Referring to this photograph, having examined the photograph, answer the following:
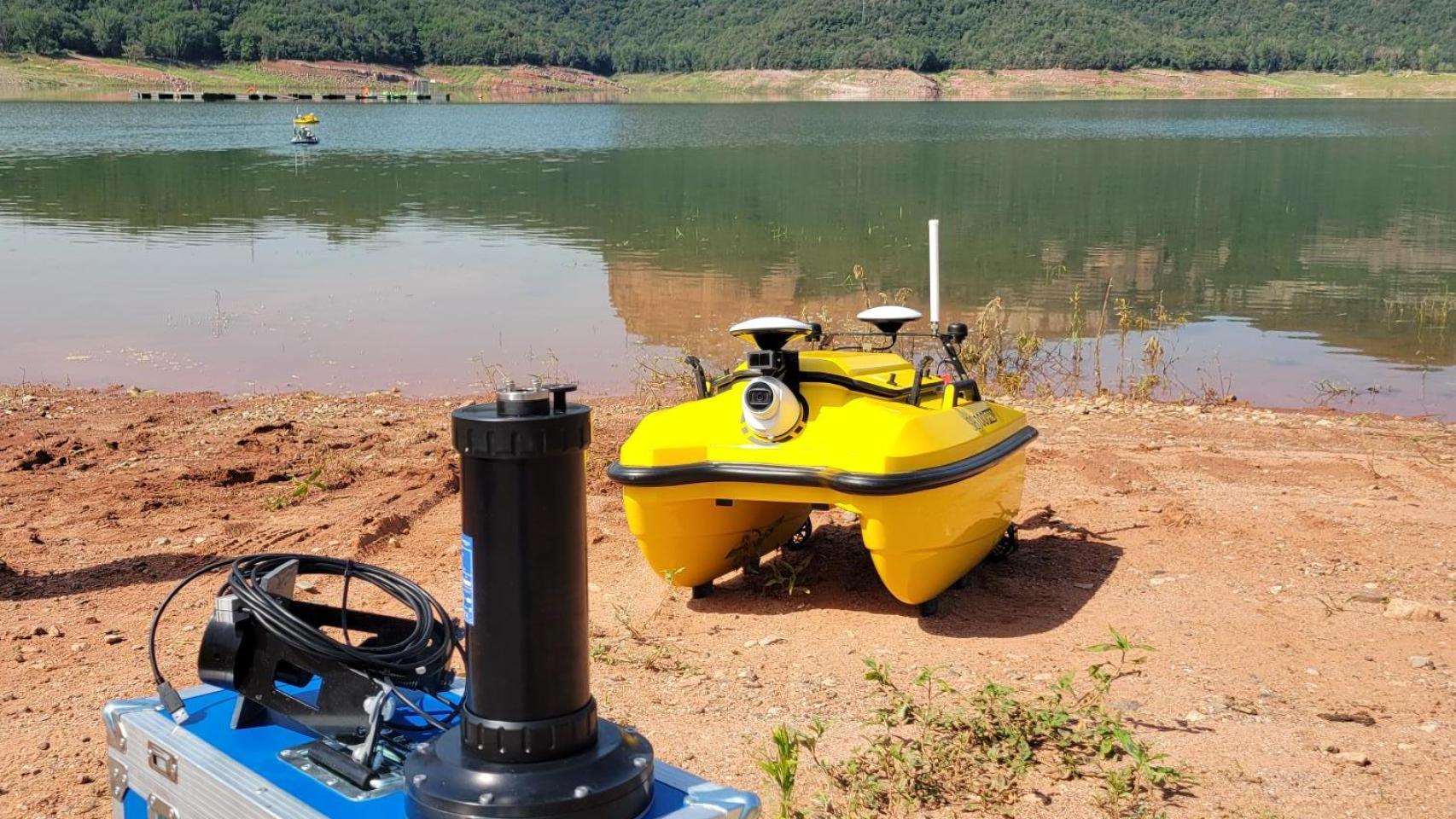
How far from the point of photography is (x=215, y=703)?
11.0ft

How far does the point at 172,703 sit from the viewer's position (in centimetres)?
328

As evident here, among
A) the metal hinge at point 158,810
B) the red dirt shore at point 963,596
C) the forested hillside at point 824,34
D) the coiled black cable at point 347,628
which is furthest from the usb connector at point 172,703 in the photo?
the forested hillside at point 824,34

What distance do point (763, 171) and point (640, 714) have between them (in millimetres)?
29666

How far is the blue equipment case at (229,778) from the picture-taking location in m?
2.76

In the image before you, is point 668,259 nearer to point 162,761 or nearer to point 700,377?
point 700,377

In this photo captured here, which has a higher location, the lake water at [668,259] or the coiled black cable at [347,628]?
the coiled black cable at [347,628]

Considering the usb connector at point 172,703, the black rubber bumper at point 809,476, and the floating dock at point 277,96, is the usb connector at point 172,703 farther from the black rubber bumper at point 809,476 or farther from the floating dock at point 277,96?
the floating dock at point 277,96

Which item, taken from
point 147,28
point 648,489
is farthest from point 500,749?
point 147,28

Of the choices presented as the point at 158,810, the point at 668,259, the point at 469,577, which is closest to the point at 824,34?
the point at 668,259

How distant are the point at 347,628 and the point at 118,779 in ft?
2.12

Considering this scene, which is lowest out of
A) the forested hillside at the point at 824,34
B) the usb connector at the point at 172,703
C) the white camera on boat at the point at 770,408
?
the usb connector at the point at 172,703

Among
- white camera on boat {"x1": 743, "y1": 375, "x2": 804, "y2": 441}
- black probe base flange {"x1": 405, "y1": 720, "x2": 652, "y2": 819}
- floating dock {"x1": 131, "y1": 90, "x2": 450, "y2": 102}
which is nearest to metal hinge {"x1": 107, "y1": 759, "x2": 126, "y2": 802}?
black probe base flange {"x1": 405, "y1": 720, "x2": 652, "y2": 819}

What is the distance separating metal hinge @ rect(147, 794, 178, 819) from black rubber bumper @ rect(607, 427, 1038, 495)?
2.40 m

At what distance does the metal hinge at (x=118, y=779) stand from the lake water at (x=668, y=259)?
8.18 meters
